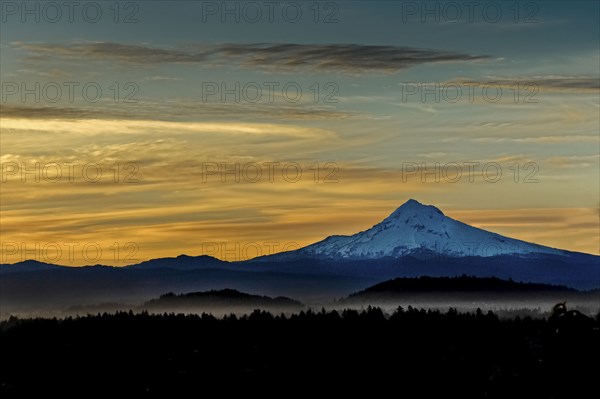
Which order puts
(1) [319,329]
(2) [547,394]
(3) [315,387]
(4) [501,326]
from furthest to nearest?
(1) [319,329], (4) [501,326], (3) [315,387], (2) [547,394]

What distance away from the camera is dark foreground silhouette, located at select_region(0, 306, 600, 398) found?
61.3 m

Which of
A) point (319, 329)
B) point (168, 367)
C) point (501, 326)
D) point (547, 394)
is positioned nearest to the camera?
point (547, 394)

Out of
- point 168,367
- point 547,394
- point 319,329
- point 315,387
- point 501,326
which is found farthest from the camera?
point 319,329

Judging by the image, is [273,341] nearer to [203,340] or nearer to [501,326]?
[203,340]

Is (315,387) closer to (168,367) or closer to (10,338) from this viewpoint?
(168,367)

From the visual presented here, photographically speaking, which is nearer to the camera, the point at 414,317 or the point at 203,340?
the point at 203,340

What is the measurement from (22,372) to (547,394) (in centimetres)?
3673

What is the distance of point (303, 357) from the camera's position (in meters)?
77.4

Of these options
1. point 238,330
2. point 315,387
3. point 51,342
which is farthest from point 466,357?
point 51,342

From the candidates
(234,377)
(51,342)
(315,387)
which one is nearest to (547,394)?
(315,387)

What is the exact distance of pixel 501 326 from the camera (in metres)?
83.4

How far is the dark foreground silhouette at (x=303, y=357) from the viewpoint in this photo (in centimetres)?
6133

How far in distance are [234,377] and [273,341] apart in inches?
515

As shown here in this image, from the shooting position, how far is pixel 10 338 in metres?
94.6
